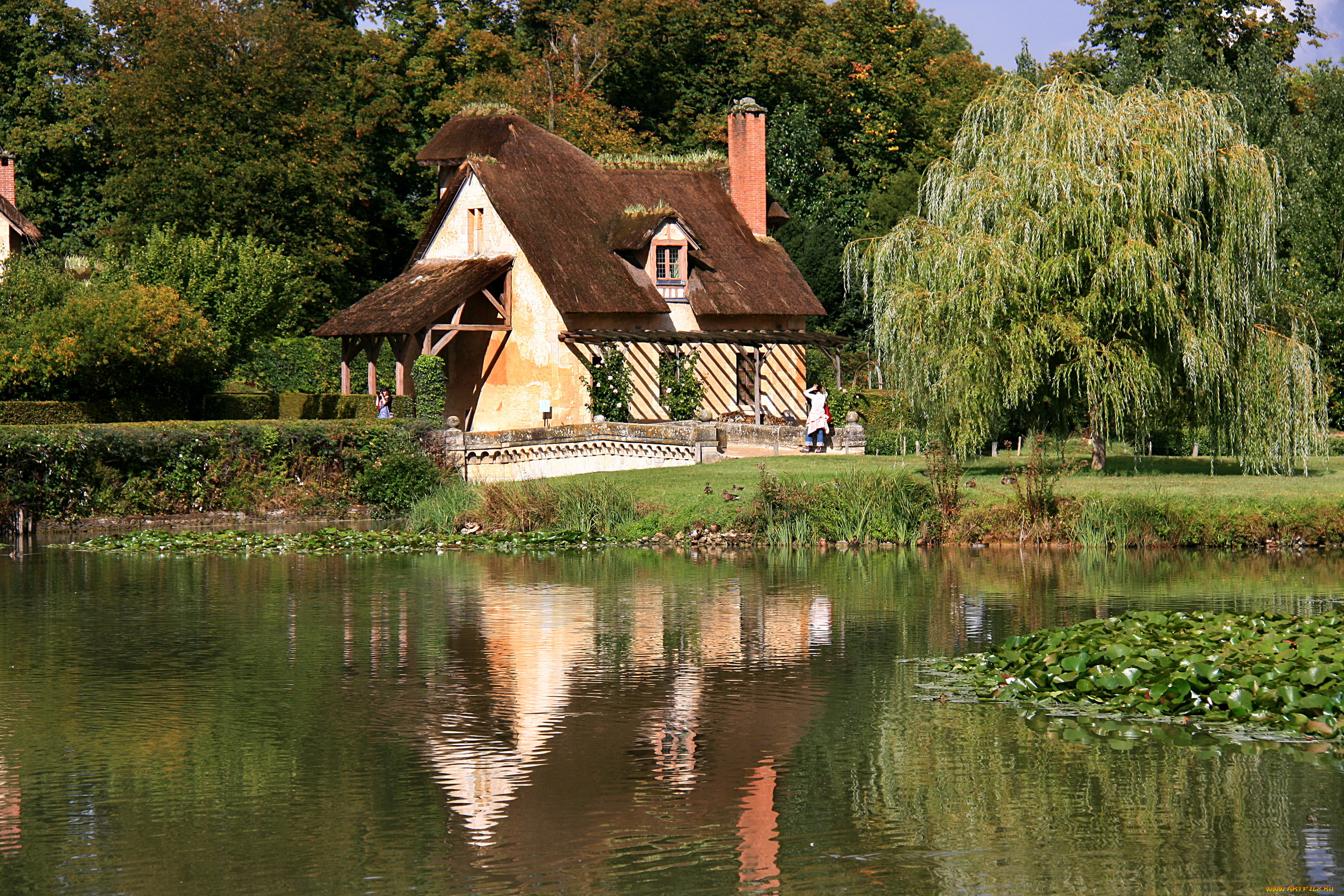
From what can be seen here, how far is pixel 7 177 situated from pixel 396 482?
25.8 meters

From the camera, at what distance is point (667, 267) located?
45.8 metres

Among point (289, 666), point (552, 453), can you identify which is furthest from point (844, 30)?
point (289, 666)

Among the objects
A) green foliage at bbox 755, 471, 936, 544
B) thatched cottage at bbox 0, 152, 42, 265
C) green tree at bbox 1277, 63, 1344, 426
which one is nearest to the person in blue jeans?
green foliage at bbox 755, 471, 936, 544

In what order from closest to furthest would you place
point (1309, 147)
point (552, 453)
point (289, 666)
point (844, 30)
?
point (289, 666) < point (552, 453) < point (1309, 147) < point (844, 30)

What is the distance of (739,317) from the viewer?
46.4 meters

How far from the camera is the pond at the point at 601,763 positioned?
28.9 feet

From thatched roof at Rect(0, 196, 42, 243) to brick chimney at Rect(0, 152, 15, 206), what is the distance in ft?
3.90

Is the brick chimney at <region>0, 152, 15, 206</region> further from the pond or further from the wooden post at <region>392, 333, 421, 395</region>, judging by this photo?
the pond

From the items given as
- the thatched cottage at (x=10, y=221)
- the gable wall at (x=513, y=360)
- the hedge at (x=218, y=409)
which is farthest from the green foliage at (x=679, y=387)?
the thatched cottage at (x=10, y=221)

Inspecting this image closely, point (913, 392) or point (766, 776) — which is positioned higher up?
point (913, 392)

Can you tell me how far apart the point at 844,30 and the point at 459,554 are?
44843 millimetres

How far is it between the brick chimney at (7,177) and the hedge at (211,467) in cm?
2338

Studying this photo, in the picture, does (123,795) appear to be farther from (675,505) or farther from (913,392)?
(913,392)

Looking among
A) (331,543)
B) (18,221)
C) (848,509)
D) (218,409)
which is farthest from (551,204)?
(848,509)
